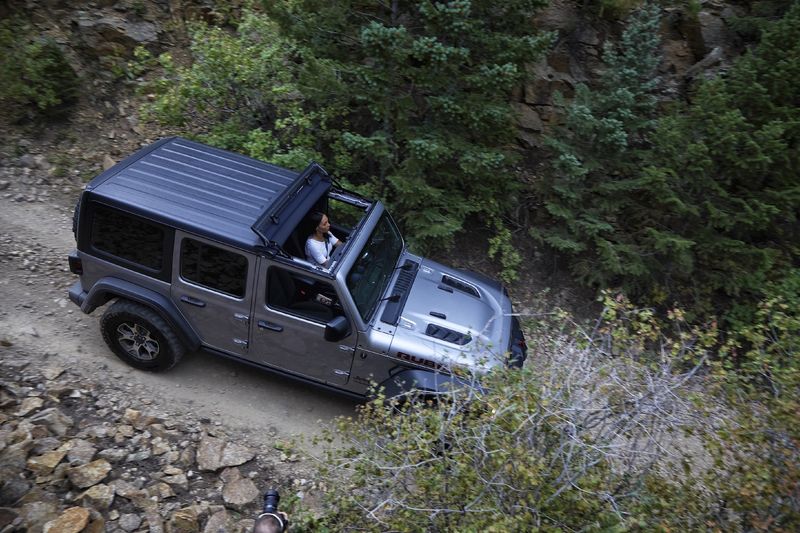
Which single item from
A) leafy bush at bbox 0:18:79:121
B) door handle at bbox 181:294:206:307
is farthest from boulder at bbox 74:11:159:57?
door handle at bbox 181:294:206:307

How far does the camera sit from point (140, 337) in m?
5.95

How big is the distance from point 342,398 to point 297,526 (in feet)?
7.29

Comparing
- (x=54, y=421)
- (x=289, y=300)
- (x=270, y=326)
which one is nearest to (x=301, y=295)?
(x=289, y=300)

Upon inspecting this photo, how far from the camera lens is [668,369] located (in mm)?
4449

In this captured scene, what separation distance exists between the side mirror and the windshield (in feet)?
0.71

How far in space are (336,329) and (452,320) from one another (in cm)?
126

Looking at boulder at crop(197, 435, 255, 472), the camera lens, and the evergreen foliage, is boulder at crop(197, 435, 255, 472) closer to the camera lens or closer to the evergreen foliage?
the camera lens

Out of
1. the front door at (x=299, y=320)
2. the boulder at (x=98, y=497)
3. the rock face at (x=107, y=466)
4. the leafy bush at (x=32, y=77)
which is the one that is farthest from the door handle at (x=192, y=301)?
the leafy bush at (x=32, y=77)

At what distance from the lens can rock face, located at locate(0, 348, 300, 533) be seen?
4430 millimetres

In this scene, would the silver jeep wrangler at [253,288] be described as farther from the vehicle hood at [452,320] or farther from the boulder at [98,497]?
the boulder at [98,497]

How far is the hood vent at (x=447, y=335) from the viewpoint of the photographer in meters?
5.58

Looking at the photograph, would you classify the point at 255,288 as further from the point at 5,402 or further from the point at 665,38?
the point at 665,38

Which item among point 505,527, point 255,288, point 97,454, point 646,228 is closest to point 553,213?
point 646,228

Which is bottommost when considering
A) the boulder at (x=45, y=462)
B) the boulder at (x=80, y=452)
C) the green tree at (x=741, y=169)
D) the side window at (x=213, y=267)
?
the boulder at (x=80, y=452)
